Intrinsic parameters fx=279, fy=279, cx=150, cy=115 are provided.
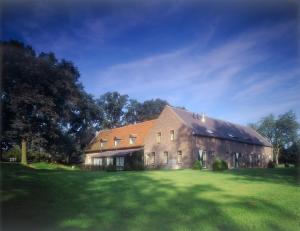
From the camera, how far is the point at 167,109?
134ft

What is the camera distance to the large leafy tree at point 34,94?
31219mm

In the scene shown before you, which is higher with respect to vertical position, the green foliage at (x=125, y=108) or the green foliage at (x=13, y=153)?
the green foliage at (x=125, y=108)

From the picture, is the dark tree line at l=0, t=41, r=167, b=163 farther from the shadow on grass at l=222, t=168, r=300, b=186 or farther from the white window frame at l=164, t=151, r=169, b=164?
the shadow on grass at l=222, t=168, r=300, b=186

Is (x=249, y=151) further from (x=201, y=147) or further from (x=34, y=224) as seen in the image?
(x=34, y=224)

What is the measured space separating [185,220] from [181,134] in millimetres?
31056

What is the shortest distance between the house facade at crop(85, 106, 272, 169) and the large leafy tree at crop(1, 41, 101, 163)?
40.3ft

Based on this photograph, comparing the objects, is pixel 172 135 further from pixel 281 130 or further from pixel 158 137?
pixel 281 130

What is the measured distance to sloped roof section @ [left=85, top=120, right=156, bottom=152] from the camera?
46.7m

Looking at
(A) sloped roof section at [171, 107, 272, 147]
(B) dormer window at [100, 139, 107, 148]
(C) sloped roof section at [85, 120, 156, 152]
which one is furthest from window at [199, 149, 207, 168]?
(B) dormer window at [100, 139, 107, 148]

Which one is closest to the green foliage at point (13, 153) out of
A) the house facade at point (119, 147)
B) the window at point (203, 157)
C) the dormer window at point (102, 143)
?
the house facade at point (119, 147)

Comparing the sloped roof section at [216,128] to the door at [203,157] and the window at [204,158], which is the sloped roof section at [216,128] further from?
the window at [204,158]

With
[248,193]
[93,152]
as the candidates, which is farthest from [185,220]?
[93,152]

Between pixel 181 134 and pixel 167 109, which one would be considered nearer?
pixel 181 134

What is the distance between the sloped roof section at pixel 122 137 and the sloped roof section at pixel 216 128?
862 cm
